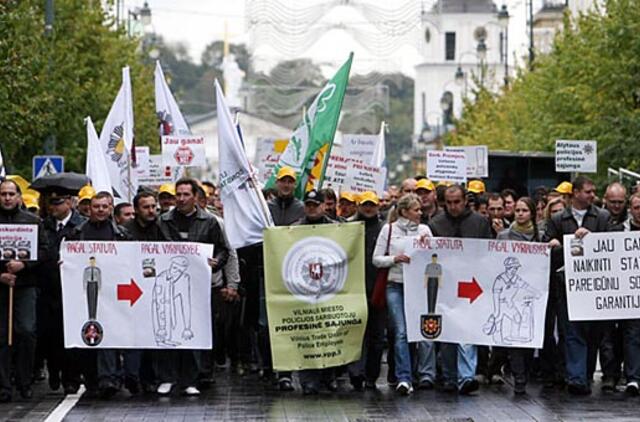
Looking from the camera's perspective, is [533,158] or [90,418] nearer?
[90,418]

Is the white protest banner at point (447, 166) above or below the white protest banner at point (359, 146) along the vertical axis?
below

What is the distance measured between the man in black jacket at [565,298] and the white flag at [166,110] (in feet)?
36.0

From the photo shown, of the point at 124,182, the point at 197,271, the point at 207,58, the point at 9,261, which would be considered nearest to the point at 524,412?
the point at 197,271

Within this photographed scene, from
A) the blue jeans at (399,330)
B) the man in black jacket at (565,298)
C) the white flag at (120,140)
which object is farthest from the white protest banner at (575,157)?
the blue jeans at (399,330)

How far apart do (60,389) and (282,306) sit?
2.32 metres

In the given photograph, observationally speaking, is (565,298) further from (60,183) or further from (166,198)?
(60,183)

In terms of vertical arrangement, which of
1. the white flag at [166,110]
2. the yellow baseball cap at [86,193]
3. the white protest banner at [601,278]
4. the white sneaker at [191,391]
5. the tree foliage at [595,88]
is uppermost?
the tree foliage at [595,88]

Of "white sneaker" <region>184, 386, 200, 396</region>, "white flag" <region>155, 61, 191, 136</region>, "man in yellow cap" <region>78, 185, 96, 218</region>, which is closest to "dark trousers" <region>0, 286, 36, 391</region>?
"white sneaker" <region>184, 386, 200, 396</region>

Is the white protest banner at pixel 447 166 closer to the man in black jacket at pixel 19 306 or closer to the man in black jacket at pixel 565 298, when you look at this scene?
the man in black jacket at pixel 565 298

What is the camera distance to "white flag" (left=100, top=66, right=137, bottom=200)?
24.8 m

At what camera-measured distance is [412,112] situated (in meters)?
158

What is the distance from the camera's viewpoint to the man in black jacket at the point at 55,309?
1798 cm

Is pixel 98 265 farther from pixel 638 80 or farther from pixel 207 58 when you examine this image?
pixel 207 58

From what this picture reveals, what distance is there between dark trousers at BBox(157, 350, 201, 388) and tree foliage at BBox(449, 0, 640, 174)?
72.0 feet
